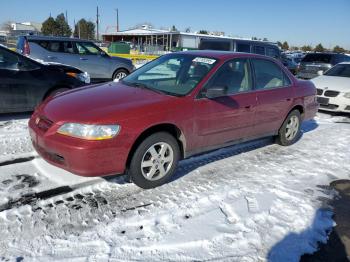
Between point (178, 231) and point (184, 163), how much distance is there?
178 centimetres

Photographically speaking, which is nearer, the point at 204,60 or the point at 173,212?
the point at 173,212

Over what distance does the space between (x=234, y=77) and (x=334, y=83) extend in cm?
590

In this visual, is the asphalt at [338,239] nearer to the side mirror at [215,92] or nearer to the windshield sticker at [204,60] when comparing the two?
the side mirror at [215,92]


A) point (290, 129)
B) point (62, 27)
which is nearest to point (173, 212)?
point (290, 129)

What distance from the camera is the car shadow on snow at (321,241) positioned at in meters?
3.11

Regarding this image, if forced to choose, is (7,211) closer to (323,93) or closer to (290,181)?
(290,181)

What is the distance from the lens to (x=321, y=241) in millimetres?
3348

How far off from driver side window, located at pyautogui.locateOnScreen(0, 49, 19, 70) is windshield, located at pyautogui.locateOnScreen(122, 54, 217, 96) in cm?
278

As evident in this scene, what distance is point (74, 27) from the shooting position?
278ft

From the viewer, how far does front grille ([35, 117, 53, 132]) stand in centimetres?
384

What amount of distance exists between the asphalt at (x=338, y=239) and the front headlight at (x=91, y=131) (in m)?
2.17

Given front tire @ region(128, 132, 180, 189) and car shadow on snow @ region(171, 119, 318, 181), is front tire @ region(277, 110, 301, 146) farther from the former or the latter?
front tire @ region(128, 132, 180, 189)

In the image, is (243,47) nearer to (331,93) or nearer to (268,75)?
(331,93)

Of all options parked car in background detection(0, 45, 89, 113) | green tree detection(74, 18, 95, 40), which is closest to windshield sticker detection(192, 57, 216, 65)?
parked car in background detection(0, 45, 89, 113)
